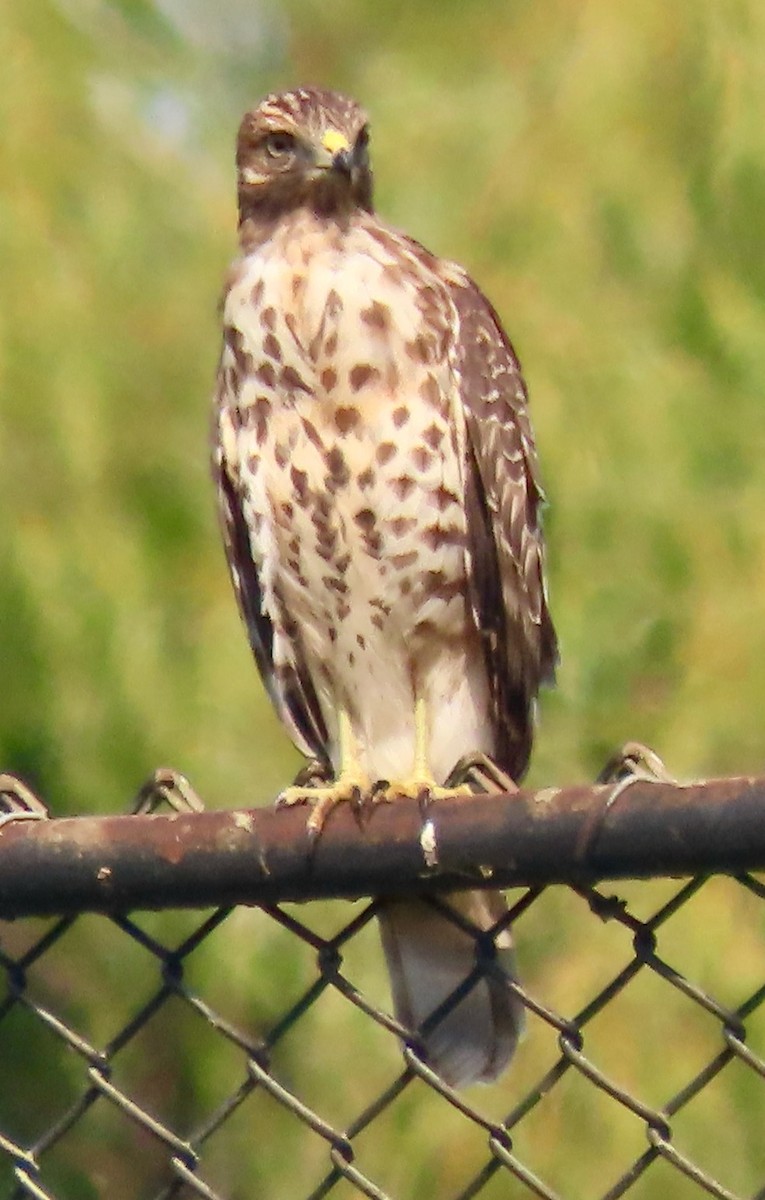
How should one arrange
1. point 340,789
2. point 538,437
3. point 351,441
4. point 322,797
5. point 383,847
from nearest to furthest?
point 383,847
point 322,797
point 340,789
point 351,441
point 538,437

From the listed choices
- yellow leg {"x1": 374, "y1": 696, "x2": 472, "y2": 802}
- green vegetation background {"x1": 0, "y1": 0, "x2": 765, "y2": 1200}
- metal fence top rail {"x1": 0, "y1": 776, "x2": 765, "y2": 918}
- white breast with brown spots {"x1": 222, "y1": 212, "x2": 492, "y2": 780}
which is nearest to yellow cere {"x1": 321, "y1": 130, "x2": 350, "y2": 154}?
white breast with brown spots {"x1": 222, "y1": 212, "x2": 492, "y2": 780}

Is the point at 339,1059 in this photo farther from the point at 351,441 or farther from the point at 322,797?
the point at 322,797

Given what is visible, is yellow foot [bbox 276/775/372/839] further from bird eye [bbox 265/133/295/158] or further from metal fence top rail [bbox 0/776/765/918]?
bird eye [bbox 265/133/295/158]

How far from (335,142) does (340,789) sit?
1.45m

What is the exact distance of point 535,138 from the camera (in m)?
4.52

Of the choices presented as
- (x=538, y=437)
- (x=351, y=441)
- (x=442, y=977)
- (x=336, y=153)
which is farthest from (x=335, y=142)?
(x=442, y=977)

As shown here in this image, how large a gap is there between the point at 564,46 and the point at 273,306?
134cm

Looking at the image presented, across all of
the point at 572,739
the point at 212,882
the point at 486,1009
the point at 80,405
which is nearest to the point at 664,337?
the point at 572,739

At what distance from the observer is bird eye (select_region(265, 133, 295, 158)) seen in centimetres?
394

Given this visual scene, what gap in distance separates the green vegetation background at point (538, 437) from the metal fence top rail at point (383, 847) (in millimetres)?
1814

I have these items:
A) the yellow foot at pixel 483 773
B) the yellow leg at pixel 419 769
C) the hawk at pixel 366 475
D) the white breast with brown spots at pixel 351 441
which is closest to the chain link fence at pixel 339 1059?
the yellow foot at pixel 483 773

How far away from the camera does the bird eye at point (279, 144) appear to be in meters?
3.94

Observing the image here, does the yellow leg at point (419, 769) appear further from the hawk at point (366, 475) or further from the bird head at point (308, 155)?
the bird head at point (308, 155)

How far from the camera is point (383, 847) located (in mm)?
1891
